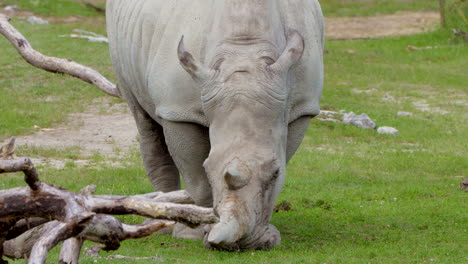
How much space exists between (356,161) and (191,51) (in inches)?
245

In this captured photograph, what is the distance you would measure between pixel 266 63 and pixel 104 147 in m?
7.37

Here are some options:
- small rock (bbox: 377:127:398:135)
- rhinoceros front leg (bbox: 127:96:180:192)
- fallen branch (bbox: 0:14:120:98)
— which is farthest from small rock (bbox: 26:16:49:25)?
rhinoceros front leg (bbox: 127:96:180:192)

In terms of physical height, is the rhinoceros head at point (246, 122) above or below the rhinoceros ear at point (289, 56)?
below

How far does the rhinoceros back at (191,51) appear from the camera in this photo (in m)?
6.59

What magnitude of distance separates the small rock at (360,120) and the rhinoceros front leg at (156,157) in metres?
6.44

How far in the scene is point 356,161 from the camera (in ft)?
41.0

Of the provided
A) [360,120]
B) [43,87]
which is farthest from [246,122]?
[43,87]

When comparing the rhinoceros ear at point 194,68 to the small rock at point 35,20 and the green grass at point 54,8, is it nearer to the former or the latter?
the small rock at point 35,20

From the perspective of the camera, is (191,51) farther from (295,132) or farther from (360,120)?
(360,120)

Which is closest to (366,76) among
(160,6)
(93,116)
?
(93,116)

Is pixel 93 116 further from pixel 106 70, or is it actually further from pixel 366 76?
pixel 366 76

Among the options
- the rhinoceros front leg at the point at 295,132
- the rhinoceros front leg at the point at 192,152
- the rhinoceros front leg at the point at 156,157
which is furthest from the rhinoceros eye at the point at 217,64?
the rhinoceros front leg at the point at 156,157

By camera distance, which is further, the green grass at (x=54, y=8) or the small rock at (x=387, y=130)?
the green grass at (x=54, y=8)

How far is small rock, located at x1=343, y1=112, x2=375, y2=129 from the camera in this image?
1499 centimetres
